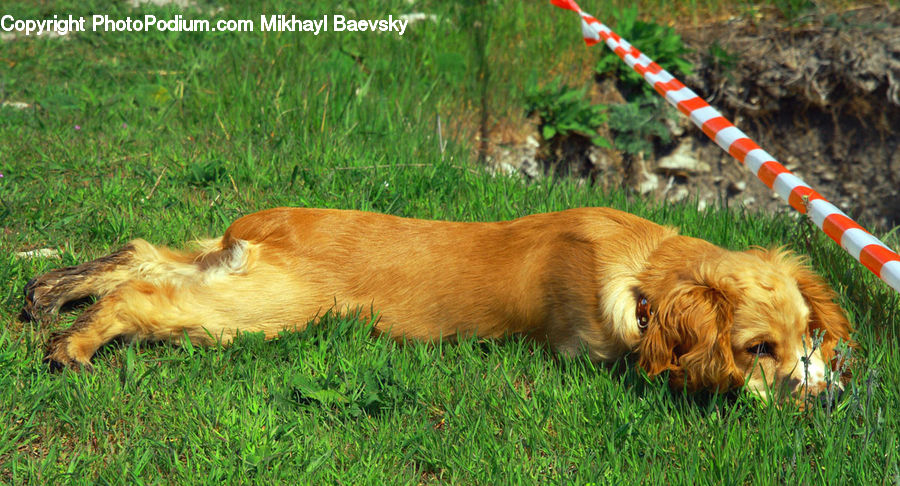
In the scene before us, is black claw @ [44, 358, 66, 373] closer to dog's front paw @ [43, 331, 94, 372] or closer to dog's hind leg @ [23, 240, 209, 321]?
dog's front paw @ [43, 331, 94, 372]

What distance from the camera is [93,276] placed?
3.59m

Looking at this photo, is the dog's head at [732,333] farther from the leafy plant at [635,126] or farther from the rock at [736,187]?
the rock at [736,187]

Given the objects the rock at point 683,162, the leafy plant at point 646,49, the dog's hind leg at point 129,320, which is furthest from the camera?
the rock at point 683,162

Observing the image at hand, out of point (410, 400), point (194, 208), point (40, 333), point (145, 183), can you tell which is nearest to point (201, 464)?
point (410, 400)

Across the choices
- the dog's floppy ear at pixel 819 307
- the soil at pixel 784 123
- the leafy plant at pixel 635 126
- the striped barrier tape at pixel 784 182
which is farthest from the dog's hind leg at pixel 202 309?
the leafy plant at pixel 635 126

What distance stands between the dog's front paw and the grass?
48 mm

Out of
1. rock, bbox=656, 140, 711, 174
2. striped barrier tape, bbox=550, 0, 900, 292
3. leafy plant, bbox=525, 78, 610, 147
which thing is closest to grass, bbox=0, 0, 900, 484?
striped barrier tape, bbox=550, 0, 900, 292

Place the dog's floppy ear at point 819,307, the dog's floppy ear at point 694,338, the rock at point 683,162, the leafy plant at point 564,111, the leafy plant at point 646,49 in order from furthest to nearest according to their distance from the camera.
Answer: the rock at point 683,162, the leafy plant at point 646,49, the leafy plant at point 564,111, the dog's floppy ear at point 819,307, the dog's floppy ear at point 694,338

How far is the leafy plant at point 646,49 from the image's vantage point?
6.59 metres

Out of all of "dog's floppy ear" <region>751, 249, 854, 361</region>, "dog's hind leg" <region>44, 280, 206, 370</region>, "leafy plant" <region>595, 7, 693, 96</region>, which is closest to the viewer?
"dog's floppy ear" <region>751, 249, 854, 361</region>

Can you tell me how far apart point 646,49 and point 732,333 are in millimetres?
4224

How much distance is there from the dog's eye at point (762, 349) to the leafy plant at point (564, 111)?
3.67 meters

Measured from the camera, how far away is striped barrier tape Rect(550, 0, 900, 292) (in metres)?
3.24

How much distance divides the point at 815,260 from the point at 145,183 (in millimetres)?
3807
